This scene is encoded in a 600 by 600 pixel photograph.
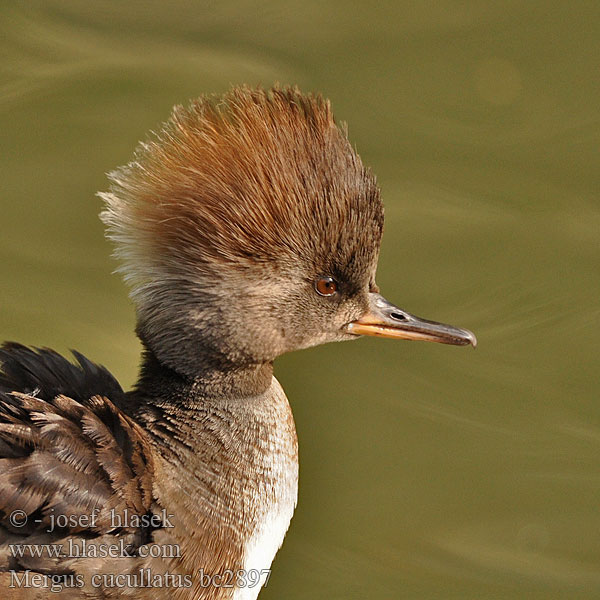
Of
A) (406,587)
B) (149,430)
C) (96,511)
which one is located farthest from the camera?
(406,587)

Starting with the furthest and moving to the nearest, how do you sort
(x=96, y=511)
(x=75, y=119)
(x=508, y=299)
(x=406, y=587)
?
(x=75, y=119) → (x=508, y=299) → (x=406, y=587) → (x=96, y=511)

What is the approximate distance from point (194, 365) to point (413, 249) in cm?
181

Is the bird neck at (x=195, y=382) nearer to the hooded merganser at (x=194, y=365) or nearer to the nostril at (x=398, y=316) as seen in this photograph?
the hooded merganser at (x=194, y=365)

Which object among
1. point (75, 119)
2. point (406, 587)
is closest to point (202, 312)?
point (406, 587)

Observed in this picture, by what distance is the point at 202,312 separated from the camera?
3406mm

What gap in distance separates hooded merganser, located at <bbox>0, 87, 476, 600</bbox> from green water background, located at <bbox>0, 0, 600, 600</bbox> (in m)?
0.77

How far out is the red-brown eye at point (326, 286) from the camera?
3.55 metres

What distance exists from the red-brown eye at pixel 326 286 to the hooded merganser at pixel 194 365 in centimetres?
1

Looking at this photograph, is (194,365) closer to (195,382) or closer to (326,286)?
(195,382)

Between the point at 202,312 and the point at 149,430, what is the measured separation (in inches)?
17.7

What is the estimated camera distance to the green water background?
4211mm

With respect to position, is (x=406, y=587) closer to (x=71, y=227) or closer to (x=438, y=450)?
(x=438, y=450)

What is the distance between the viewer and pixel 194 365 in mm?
3520

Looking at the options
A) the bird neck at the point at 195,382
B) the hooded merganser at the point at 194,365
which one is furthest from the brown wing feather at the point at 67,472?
the bird neck at the point at 195,382
